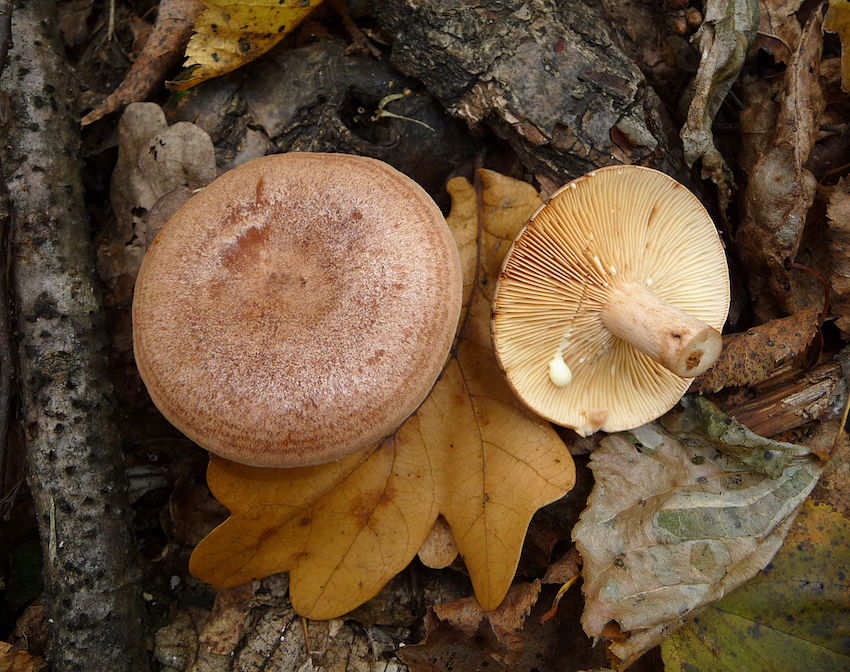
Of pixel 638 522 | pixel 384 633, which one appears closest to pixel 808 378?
pixel 638 522

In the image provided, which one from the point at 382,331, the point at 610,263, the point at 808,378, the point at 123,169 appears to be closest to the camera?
the point at 382,331

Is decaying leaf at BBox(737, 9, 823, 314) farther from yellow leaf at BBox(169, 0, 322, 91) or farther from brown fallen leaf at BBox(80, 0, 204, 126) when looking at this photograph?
brown fallen leaf at BBox(80, 0, 204, 126)

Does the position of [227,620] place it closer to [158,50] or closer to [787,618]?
[787,618]

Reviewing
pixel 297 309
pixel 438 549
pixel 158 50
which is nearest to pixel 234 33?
pixel 158 50

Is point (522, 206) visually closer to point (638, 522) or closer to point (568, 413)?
point (568, 413)

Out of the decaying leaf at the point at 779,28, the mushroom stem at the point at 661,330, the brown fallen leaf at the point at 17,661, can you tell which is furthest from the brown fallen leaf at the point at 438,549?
the decaying leaf at the point at 779,28

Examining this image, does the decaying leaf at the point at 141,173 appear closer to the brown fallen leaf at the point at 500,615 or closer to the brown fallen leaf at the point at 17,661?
the brown fallen leaf at the point at 17,661
